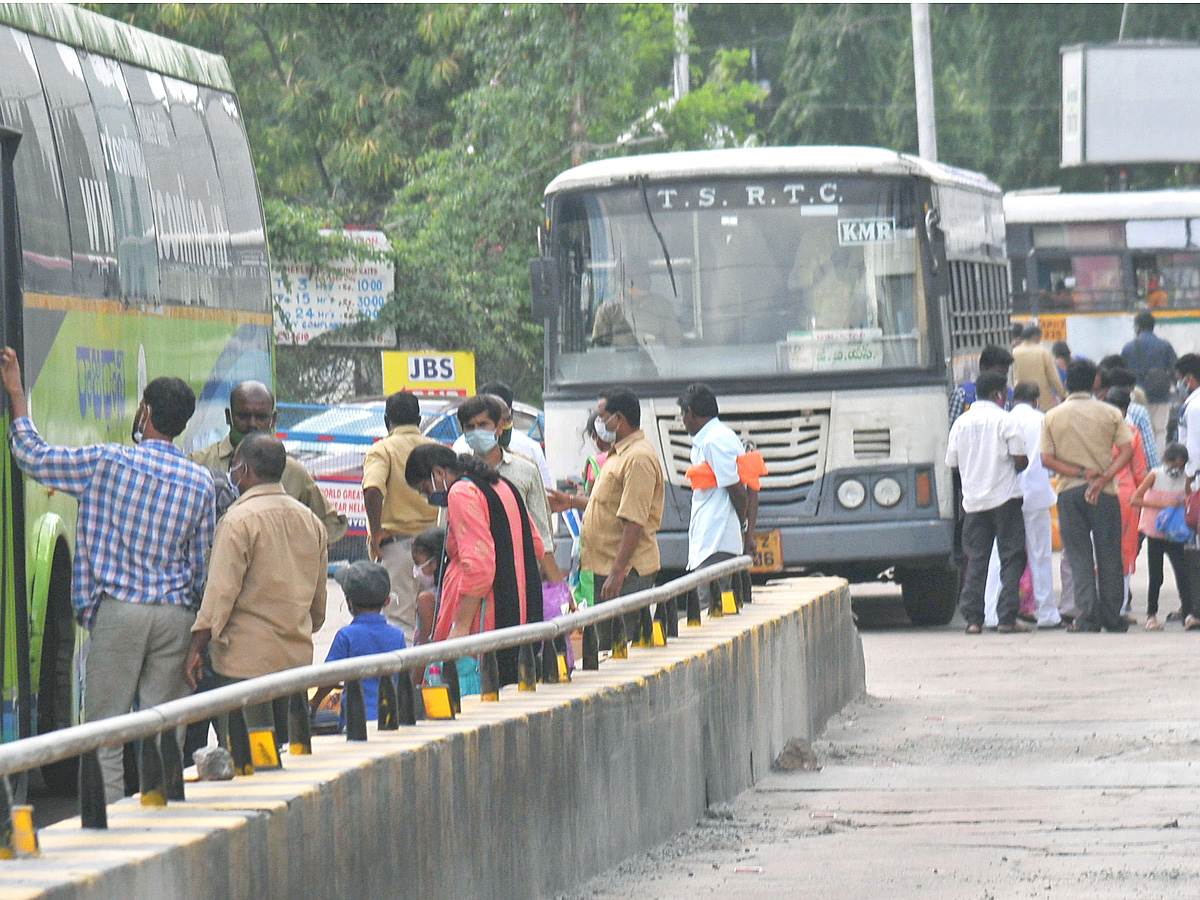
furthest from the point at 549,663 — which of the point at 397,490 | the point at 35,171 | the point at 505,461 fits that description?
the point at 397,490

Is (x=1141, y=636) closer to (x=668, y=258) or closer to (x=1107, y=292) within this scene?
(x=668, y=258)

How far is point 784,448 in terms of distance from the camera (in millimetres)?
14922

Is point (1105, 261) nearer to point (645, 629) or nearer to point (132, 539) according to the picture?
point (645, 629)

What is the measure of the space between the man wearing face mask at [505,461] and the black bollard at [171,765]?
4601 mm

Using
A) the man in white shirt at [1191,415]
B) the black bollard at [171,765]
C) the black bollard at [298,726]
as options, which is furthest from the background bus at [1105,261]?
the black bollard at [171,765]

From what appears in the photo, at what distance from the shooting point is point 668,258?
49.0 feet

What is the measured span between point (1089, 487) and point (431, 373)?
30.8 ft

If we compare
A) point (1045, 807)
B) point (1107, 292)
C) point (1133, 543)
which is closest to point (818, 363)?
point (1133, 543)

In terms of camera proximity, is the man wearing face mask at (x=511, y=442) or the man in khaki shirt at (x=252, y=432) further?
the man wearing face mask at (x=511, y=442)

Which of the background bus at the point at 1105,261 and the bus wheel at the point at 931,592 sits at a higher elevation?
the background bus at the point at 1105,261

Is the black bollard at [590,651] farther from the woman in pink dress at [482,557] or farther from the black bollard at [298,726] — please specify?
the black bollard at [298,726]

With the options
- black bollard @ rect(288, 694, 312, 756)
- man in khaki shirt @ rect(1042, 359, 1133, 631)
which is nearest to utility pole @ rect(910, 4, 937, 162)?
man in khaki shirt @ rect(1042, 359, 1133, 631)

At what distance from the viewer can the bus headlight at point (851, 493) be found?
14.9 metres

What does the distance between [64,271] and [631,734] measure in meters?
2.98
